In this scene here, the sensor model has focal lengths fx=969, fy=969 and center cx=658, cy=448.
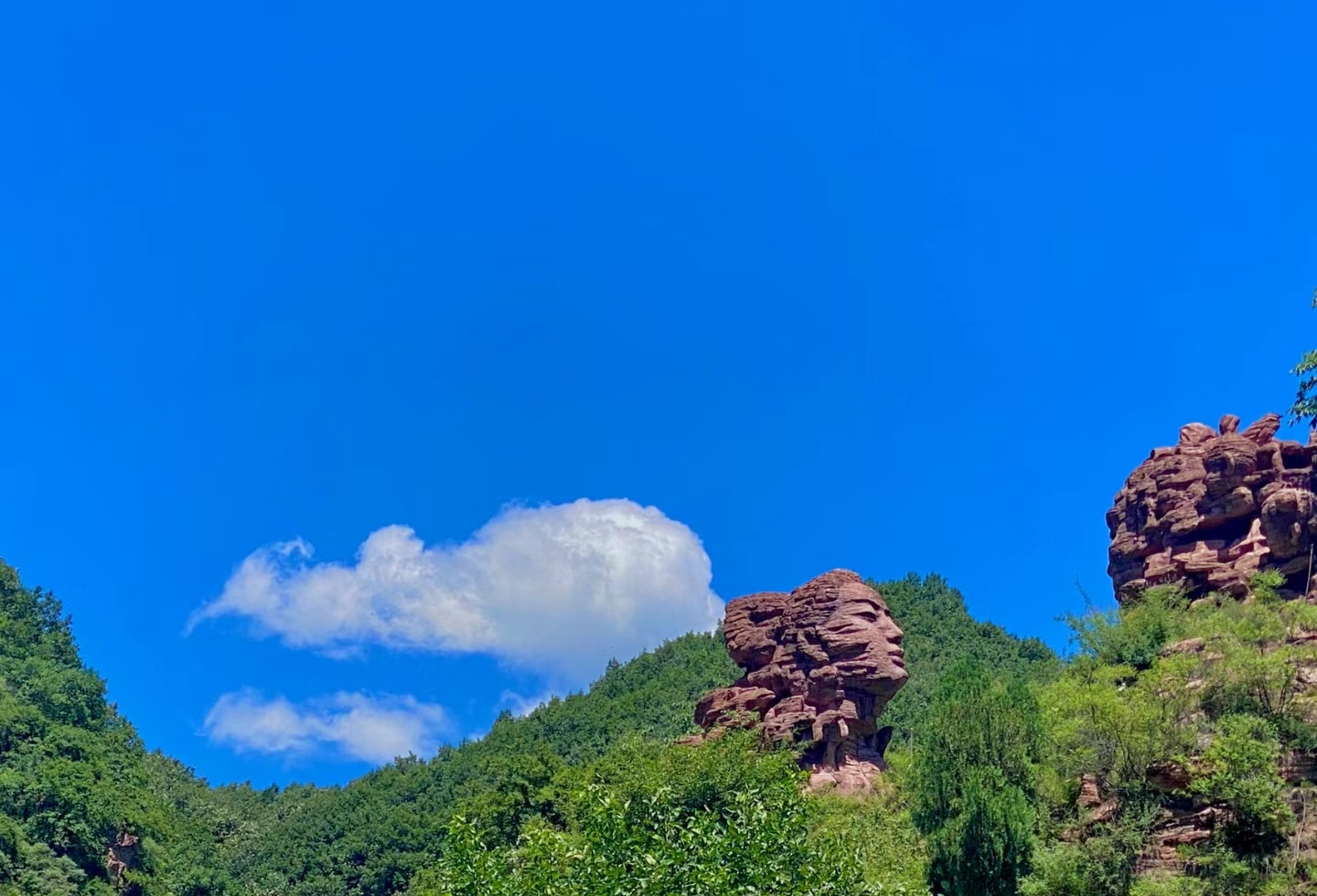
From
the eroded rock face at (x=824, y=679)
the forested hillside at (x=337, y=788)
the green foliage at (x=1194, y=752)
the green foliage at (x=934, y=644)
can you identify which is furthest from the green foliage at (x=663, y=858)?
the green foliage at (x=934, y=644)

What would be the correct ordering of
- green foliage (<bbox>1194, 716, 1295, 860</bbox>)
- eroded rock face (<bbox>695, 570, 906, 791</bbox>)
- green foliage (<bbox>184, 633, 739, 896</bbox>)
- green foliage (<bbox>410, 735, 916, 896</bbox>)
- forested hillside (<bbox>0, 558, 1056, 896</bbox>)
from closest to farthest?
green foliage (<bbox>410, 735, 916, 896</bbox>)
green foliage (<bbox>1194, 716, 1295, 860</bbox>)
eroded rock face (<bbox>695, 570, 906, 791</bbox>)
forested hillside (<bbox>0, 558, 1056, 896</bbox>)
green foliage (<bbox>184, 633, 739, 896</bbox>)

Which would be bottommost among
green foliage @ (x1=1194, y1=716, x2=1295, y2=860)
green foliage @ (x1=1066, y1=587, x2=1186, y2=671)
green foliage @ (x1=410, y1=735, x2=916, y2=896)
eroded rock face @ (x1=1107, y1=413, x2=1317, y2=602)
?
green foliage @ (x1=410, y1=735, x2=916, y2=896)

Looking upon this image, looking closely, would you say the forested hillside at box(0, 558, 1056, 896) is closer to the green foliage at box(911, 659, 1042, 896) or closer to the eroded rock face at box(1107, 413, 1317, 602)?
the green foliage at box(911, 659, 1042, 896)

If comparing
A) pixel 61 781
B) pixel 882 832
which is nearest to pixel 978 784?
pixel 882 832

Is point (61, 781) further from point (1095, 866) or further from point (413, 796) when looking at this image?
point (1095, 866)

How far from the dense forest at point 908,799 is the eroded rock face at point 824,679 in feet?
9.10

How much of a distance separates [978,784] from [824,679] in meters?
19.9

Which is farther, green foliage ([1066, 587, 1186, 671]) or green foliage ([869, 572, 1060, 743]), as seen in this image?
green foliage ([869, 572, 1060, 743])

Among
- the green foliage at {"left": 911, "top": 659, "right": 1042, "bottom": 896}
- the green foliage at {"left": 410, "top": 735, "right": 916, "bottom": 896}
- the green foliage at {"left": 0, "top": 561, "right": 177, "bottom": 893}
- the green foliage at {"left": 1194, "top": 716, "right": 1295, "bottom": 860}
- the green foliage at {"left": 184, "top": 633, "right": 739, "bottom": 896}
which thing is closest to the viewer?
the green foliage at {"left": 410, "top": 735, "right": 916, "bottom": 896}

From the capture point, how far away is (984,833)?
22.8 m

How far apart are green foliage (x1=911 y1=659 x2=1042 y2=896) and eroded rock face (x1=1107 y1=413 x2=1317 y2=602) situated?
2024 centimetres

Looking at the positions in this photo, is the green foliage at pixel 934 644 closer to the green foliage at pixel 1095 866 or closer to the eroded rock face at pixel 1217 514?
the eroded rock face at pixel 1217 514

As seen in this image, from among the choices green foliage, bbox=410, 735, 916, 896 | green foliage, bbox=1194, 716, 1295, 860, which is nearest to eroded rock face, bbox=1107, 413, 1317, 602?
green foliage, bbox=1194, 716, 1295, 860

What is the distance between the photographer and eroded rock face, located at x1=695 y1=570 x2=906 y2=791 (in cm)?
4259
